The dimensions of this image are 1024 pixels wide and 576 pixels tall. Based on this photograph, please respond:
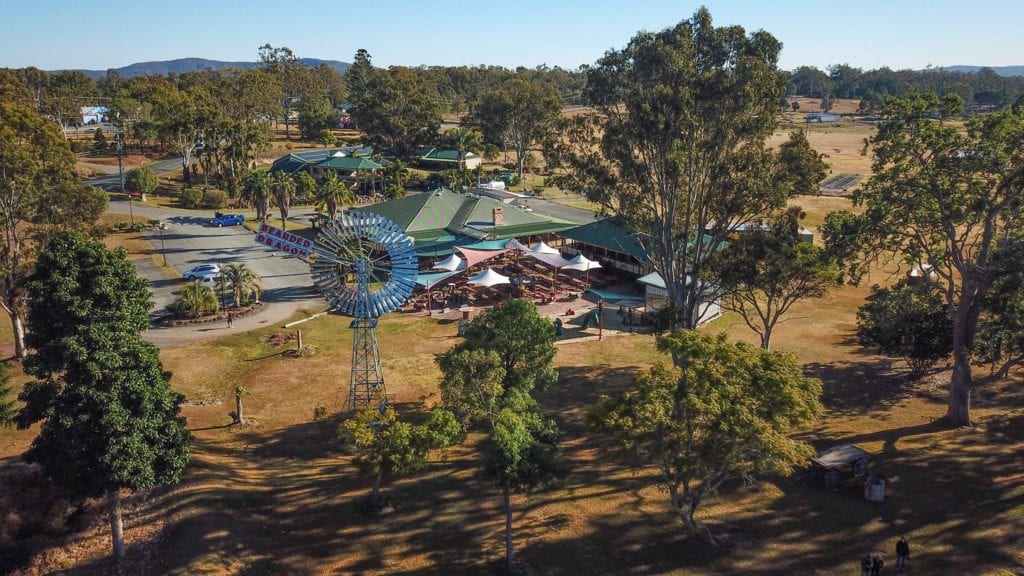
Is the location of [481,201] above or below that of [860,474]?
above

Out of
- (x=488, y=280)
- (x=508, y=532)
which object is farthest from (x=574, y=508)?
(x=488, y=280)

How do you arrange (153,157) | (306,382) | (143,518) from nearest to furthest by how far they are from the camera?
(143,518), (306,382), (153,157)

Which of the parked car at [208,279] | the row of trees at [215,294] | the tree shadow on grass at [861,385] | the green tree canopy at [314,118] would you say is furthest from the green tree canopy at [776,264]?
the green tree canopy at [314,118]

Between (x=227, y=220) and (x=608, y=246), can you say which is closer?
(x=608, y=246)

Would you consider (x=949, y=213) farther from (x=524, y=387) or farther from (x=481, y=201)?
(x=481, y=201)

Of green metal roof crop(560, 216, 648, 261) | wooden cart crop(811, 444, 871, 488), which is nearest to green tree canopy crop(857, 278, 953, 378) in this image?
wooden cart crop(811, 444, 871, 488)

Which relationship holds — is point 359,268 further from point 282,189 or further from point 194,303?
point 282,189

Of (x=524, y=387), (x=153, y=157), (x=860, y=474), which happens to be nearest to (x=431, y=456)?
(x=524, y=387)
